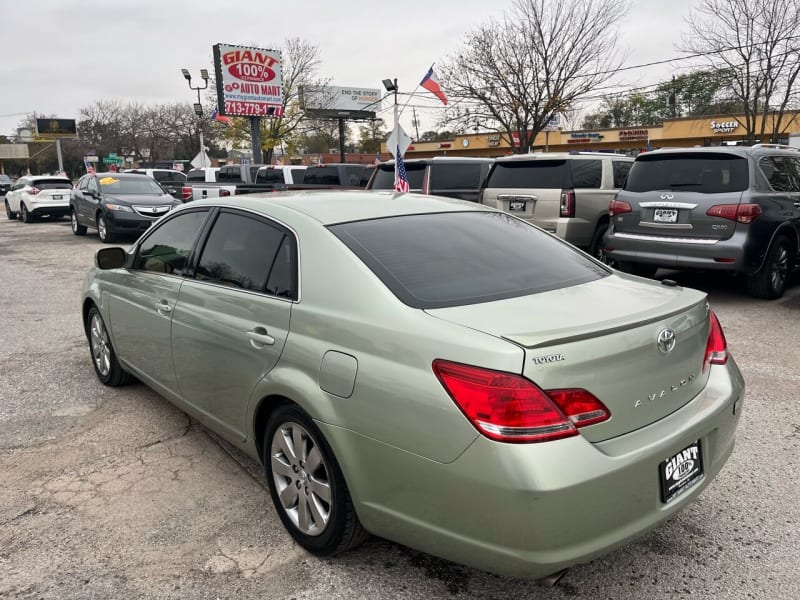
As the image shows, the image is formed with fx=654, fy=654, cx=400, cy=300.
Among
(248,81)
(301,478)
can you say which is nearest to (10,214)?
(248,81)

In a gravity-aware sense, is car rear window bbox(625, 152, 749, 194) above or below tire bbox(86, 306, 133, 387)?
above

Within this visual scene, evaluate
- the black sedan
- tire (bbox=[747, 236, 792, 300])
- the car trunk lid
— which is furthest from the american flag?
the car trunk lid

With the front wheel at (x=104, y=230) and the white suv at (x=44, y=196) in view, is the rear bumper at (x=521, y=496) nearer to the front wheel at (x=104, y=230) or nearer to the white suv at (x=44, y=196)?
the front wheel at (x=104, y=230)

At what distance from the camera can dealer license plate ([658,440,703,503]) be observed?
7.74 ft

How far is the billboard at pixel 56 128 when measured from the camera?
64.2 m

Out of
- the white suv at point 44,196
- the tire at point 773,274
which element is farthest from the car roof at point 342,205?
the white suv at point 44,196

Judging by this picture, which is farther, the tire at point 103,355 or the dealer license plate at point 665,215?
the dealer license plate at point 665,215

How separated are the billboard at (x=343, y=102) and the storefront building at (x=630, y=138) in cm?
599

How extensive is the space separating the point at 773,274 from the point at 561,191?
285 cm

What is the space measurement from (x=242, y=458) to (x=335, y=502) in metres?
1.39

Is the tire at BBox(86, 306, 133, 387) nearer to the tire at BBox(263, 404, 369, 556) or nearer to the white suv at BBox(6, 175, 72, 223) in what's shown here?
the tire at BBox(263, 404, 369, 556)

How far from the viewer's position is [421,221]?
128 inches

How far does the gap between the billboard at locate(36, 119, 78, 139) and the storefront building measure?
34561 mm

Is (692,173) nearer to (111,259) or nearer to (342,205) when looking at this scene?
(342,205)
